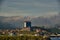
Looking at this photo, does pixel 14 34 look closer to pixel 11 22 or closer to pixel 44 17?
pixel 11 22

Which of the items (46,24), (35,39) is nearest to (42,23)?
(46,24)

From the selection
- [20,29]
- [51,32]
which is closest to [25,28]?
[20,29]

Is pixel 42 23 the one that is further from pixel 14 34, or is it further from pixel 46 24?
pixel 14 34

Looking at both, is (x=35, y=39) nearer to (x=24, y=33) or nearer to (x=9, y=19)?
(x=24, y=33)

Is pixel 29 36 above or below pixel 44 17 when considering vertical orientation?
below

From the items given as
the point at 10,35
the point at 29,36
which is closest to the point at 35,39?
the point at 29,36

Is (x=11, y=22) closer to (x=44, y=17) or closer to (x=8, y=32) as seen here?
(x=8, y=32)

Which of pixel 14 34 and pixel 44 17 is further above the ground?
pixel 44 17

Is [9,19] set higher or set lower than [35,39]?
higher

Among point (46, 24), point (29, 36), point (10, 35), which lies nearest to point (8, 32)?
point (10, 35)
